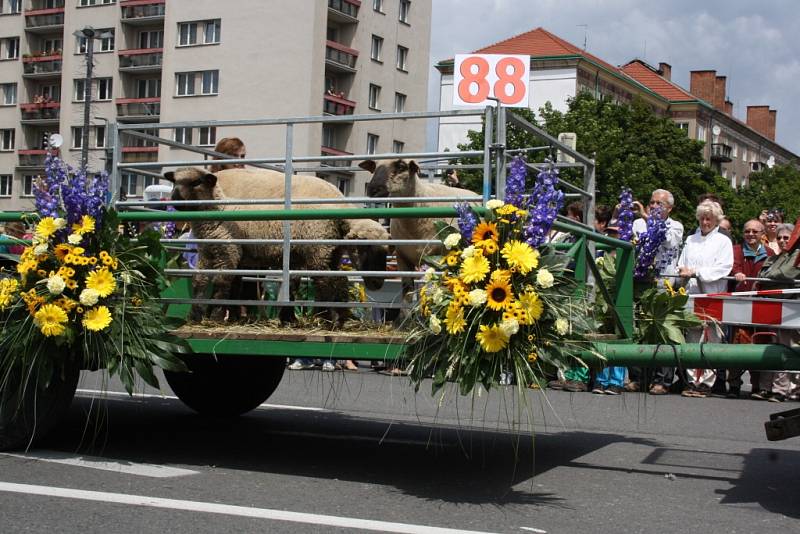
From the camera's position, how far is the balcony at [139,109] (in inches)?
2552

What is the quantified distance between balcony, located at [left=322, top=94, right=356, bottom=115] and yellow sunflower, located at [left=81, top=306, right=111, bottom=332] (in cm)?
5342

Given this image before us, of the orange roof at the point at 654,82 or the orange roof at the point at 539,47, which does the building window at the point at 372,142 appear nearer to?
the orange roof at the point at 539,47

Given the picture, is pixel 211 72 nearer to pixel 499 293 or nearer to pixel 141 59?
pixel 141 59

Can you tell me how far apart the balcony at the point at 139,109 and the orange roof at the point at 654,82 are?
4899 centimetres

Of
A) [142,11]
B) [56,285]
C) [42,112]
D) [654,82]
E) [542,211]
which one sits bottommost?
[56,285]

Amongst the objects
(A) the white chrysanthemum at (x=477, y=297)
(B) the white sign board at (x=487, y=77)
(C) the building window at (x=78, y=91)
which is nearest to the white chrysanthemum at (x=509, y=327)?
(A) the white chrysanthemum at (x=477, y=297)

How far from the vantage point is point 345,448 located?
795 cm

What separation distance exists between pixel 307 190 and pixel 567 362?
3.18 meters

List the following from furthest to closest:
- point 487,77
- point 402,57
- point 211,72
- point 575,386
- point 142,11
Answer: point 402,57 → point 142,11 → point 211,72 → point 487,77 → point 575,386

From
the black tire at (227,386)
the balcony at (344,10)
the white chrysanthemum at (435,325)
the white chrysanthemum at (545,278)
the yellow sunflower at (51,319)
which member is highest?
the balcony at (344,10)

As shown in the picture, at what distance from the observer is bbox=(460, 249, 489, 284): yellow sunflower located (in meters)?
5.80

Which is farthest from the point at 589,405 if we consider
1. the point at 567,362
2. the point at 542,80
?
the point at 542,80

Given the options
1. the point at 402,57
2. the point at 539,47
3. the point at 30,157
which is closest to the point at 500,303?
the point at 402,57

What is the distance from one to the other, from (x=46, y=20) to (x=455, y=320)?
2710 inches
